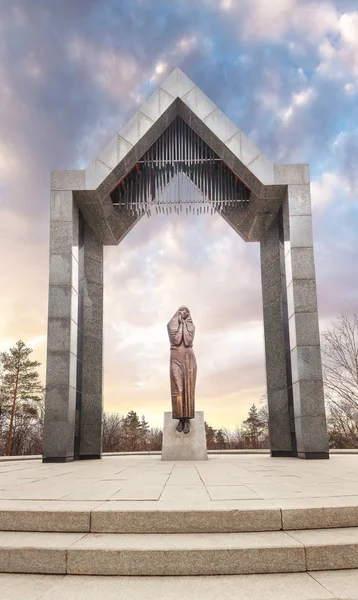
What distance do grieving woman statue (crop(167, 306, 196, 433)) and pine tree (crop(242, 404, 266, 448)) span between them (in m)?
34.3

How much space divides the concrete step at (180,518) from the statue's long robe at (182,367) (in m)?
8.45

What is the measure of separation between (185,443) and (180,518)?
29.1 ft

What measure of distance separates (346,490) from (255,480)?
1.62 m

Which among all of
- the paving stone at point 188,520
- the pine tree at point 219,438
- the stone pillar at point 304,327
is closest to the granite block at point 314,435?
the stone pillar at point 304,327

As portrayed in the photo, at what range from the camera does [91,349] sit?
1666cm

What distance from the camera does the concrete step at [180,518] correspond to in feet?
15.7

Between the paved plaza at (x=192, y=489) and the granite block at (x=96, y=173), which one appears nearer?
the paved plaza at (x=192, y=489)

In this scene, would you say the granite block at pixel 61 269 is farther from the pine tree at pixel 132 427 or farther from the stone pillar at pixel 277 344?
the pine tree at pixel 132 427

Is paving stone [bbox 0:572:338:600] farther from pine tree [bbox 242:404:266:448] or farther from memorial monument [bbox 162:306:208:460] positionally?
pine tree [bbox 242:404:266:448]

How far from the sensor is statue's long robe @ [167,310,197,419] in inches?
529

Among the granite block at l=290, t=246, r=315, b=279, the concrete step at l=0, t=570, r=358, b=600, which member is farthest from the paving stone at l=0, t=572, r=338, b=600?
the granite block at l=290, t=246, r=315, b=279

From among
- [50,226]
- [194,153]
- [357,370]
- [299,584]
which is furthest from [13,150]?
[357,370]

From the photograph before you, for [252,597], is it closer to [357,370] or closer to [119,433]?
[357,370]

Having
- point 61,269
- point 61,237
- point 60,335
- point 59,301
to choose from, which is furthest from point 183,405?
point 61,237
